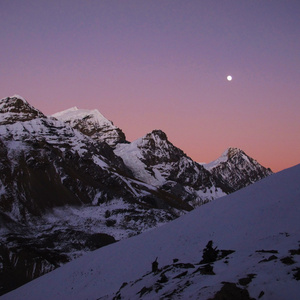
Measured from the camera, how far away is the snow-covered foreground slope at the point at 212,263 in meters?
15.1

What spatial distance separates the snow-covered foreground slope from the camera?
15.1 m

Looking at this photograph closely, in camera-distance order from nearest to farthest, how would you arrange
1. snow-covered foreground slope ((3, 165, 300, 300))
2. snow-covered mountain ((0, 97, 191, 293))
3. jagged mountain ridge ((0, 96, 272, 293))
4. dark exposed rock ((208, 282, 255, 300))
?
dark exposed rock ((208, 282, 255, 300)) < snow-covered foreground slope ((3, 165, 300, 300)) < snow-covered mountain ((0, 97, 191, 293)) < jagged mountain ridge ((0, 96, 272, 293))

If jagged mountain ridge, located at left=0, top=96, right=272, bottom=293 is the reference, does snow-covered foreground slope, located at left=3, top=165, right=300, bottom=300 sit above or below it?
below

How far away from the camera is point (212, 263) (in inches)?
775

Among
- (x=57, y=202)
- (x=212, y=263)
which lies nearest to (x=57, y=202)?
(x=57, y=202)

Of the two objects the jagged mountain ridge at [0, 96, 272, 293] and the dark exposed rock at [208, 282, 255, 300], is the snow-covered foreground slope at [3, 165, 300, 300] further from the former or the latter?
→ the jagged mountain ridge at [0, 96, 272, 293]

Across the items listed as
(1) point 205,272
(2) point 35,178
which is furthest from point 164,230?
(2) point 35,178

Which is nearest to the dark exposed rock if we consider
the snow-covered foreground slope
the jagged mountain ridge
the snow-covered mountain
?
the snow-covered foreground slope

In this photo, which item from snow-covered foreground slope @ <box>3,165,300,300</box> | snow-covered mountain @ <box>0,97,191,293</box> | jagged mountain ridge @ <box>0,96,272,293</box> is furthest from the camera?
jagged mountain ridge @ <box>0,96,272,293</box>

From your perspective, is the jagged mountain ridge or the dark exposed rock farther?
the jagged mountain ridge

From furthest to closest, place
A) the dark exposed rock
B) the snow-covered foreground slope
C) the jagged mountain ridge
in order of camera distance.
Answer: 1. the jagged mountain ridge
2. the snow-covered foreground slope
3. the dark exposed rock

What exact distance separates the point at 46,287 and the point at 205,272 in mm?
23205

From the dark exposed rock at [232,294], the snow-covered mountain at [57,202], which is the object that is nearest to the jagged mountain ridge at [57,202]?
the snow-covered mountain at [57,202]

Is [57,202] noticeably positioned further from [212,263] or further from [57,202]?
[212,263]
